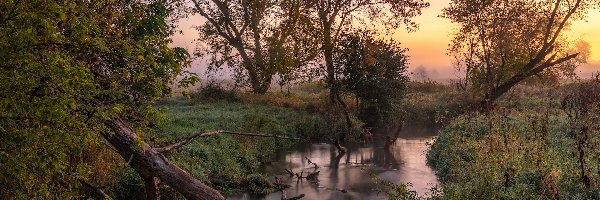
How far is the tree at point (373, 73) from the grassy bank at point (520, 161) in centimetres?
975

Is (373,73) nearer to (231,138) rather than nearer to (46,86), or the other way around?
(231,138)

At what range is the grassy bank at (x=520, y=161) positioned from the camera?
12.8m

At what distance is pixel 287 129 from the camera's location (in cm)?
3134

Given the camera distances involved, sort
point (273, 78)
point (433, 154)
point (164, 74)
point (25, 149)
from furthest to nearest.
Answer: point (273, 78)
point (433, 154)
point (164, 74)
point (25, 149)

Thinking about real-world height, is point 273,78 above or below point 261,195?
above

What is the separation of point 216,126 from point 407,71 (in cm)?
1560

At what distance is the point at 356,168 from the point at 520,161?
8949 mm

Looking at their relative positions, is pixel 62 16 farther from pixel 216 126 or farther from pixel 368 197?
pixel 216 126

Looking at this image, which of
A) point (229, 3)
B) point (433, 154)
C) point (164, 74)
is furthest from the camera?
point (229, 3)

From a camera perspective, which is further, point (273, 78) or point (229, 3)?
point (229, 3)

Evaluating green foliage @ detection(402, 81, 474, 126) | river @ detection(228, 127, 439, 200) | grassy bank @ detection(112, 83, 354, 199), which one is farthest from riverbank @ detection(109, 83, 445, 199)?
river @ detection(228, 127, 439, 200)

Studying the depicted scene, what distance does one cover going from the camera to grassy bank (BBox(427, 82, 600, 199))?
41.9ft

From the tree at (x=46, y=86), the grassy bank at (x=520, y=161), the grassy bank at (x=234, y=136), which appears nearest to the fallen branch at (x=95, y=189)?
the grassy bank at (x=234, y=136)

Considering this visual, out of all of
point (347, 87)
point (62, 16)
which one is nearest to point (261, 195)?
point (62, 16)
